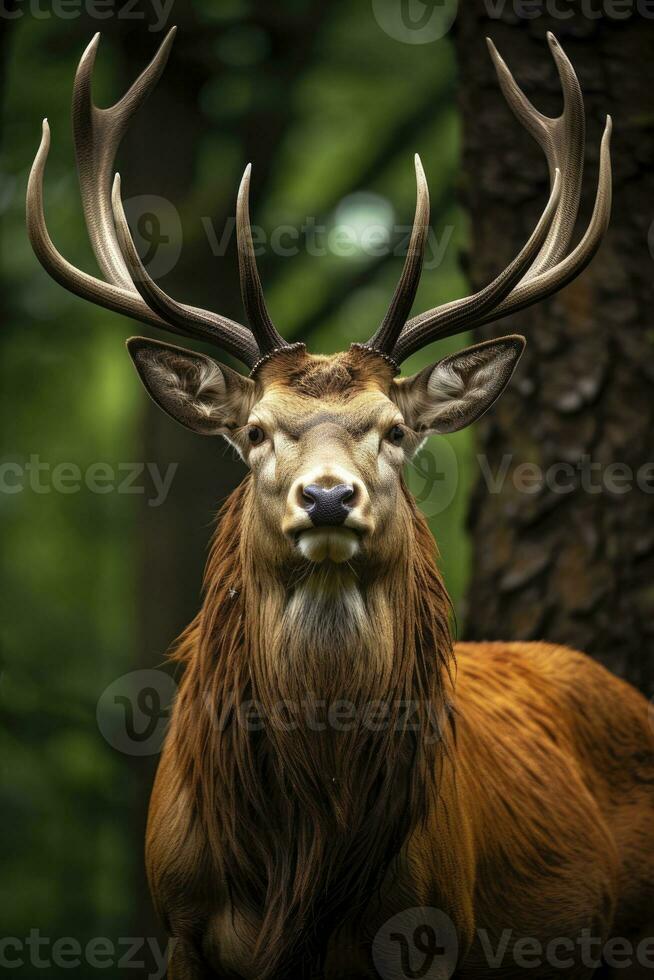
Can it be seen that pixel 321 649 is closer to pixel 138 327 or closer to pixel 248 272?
pixel 248 272

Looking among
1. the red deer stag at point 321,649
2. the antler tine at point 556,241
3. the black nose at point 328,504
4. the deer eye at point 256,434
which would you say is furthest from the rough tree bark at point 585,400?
the black nose at point 328,504

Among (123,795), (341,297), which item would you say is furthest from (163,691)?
(341,297)

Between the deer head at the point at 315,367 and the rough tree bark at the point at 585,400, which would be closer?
the deer head at the point at 315,367

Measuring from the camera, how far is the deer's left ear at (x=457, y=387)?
5.17 metres

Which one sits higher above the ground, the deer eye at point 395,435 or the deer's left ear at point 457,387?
the deer's left ear at point 457,387

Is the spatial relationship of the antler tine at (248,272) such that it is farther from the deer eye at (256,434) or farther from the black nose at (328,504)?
the black nose at (328,504)

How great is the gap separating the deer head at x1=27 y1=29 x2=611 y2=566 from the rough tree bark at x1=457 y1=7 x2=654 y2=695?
183 centimetres

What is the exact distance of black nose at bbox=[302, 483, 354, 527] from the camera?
4.22 m

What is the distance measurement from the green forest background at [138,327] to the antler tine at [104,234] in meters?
2.61

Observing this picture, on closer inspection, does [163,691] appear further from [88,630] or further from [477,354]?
[88,630]

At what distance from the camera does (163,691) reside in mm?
8484

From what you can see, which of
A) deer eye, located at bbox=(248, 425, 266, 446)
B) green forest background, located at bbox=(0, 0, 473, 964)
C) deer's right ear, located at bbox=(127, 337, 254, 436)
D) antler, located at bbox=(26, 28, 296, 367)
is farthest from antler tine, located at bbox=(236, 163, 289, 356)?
green forest background, located at bbox=(0, 0, 473, 964)

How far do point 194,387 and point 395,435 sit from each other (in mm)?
882

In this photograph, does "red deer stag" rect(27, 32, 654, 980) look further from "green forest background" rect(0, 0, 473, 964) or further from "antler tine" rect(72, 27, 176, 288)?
"green forest background" rect(0, 0, 473, 964)
